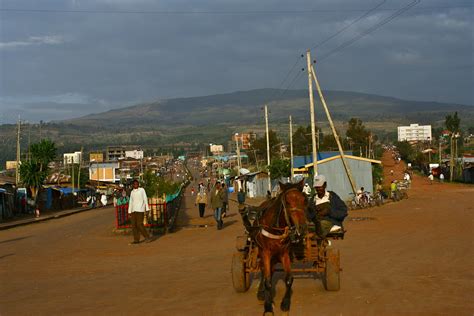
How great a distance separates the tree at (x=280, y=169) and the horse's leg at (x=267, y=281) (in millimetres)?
49468

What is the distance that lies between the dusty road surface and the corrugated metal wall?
24.3 m

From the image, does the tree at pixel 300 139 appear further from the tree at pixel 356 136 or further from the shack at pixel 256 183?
the shack at pixel 256 183

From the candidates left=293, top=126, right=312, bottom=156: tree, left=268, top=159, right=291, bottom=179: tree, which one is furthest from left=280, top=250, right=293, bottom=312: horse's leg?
left=293, top=126, right=312, bottom=156: tree

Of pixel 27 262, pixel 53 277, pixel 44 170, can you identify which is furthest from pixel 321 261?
pixel 44 170

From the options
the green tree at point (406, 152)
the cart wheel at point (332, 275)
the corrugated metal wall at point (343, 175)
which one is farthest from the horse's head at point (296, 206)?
the green tree at point (406, 152)

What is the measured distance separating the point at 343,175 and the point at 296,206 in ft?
124

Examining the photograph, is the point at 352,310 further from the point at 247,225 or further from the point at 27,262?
the point at 27,262

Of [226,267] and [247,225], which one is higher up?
[247,225]

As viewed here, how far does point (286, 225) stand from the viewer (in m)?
8.87

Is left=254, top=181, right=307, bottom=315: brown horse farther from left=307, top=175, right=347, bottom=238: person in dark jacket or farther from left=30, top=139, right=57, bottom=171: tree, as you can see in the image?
left=30, top=139, right=57, bottom=171: tree

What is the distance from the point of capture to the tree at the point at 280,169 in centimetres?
5881

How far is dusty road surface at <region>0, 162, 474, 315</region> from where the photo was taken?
917cm

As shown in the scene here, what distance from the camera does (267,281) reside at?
342 inches

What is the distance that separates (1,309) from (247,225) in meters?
3.63
